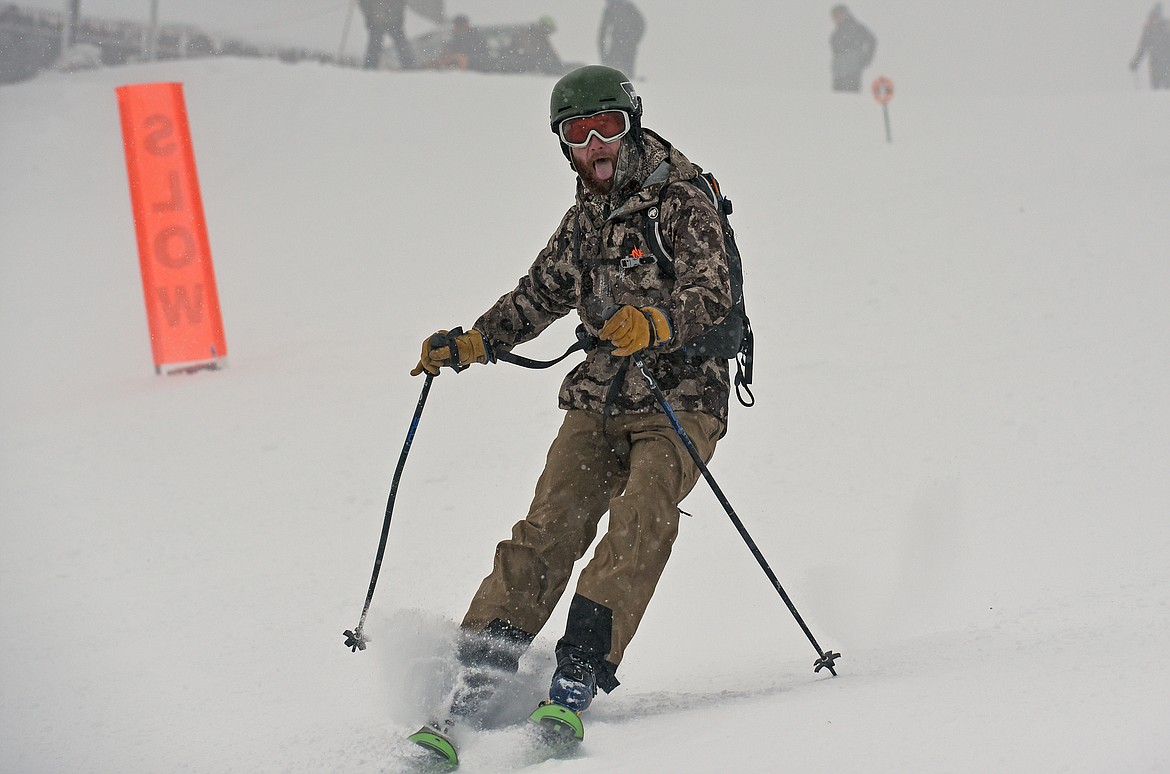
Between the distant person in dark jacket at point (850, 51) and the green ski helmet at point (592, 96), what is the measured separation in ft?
53.2

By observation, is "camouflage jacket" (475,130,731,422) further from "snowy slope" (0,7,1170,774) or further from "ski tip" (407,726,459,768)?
"ski tip" (407,726,459,768)

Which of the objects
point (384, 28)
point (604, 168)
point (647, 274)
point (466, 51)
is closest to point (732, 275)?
Answer: point (647, 274)

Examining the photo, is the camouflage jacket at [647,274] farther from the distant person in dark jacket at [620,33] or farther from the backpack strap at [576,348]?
the distant person in dark jacket at [620,33]

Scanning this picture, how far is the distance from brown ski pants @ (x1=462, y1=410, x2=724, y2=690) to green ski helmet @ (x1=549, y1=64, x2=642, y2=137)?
0.90 metres

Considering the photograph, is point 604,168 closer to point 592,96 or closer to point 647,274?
point 592,96

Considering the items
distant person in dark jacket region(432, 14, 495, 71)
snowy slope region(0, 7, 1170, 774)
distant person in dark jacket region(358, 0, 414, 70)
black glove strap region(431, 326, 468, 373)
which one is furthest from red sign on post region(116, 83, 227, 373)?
distant person in dark jacket region(432, 14, 495, 71)

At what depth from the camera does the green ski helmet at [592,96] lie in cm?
323

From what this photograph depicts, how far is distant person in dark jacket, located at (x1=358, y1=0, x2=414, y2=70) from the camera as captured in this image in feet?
60.5

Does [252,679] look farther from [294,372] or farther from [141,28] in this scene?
[141,28]

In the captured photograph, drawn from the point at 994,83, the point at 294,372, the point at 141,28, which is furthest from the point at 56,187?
the point at 994,83

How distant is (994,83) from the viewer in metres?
37.7

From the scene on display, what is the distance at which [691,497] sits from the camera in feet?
17.9

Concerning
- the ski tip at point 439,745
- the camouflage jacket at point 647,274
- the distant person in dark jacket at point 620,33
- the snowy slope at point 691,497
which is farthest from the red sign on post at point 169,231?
the distant person in dark jacket at point 620,33

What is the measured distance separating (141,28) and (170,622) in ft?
58.8
